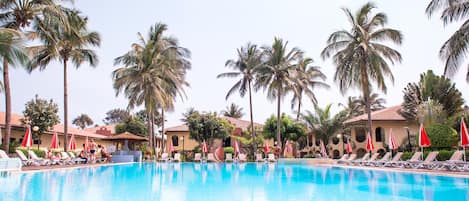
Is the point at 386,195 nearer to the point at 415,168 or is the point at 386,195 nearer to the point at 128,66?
the point at 415,168

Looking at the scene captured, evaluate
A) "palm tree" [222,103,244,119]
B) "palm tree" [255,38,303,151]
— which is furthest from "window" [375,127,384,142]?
"palm tree" [222,103,244,119]

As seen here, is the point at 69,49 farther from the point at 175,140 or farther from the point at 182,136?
the point at 175,140

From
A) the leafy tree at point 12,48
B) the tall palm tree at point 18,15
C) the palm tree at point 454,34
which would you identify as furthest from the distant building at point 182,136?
the leafy tree at point 12,48

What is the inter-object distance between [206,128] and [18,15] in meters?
17.6

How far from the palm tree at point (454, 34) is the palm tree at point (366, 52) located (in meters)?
6.93

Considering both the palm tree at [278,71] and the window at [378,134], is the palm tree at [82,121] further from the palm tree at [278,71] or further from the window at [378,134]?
the window at [378,134]

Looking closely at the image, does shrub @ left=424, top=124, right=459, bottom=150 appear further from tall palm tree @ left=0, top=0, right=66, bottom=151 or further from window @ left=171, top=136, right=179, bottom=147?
window @ left=171, top=136, right=179, bottom=147

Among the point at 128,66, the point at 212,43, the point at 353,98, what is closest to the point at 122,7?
the point at 212,43

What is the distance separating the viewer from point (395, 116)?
31.9 m

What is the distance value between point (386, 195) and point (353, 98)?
135 ft

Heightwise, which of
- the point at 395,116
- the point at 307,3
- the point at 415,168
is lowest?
the point at 415,168

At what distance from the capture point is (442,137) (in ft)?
69.2

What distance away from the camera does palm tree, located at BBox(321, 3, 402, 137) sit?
2356 centimetres

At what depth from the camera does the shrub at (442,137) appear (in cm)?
2098
